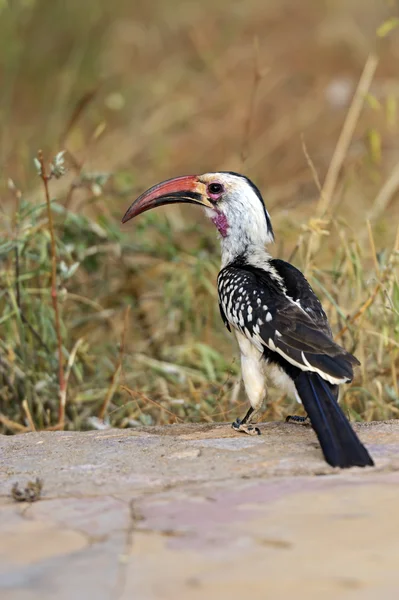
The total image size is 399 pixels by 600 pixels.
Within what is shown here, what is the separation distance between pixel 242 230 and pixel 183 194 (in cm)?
29

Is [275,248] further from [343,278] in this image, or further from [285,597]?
[285,597]

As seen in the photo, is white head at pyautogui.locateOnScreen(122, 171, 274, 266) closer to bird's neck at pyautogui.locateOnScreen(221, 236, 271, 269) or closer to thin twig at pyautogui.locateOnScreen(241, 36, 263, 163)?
bird's neck at pyautogui.locateOnScreen(221, 236, 271, 269)

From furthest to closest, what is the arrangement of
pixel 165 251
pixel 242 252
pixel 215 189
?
pixel 165 251
pixel 215 189
pixel 242 252

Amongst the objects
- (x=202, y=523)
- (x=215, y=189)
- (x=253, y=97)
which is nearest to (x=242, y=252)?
(x=215, y=189)

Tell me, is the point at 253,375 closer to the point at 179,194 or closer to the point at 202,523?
the point at 179,194

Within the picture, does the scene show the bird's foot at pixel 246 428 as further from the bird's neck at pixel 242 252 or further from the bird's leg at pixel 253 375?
the bird's neck at pixel 242 252

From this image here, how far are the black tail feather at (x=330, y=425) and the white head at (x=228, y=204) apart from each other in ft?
2.87

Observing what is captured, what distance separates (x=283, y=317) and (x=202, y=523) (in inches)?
43.1

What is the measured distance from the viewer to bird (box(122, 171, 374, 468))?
2533 millimetres

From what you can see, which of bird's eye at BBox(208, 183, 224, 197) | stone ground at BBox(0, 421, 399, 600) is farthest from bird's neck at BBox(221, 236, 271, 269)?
stone ground at BBox(0, 421, 399, 600)

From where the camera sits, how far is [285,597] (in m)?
1.54

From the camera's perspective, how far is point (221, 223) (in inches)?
141

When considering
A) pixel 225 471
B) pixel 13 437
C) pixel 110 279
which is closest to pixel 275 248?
pixel 110 279

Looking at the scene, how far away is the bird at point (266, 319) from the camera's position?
2533 millimetres
